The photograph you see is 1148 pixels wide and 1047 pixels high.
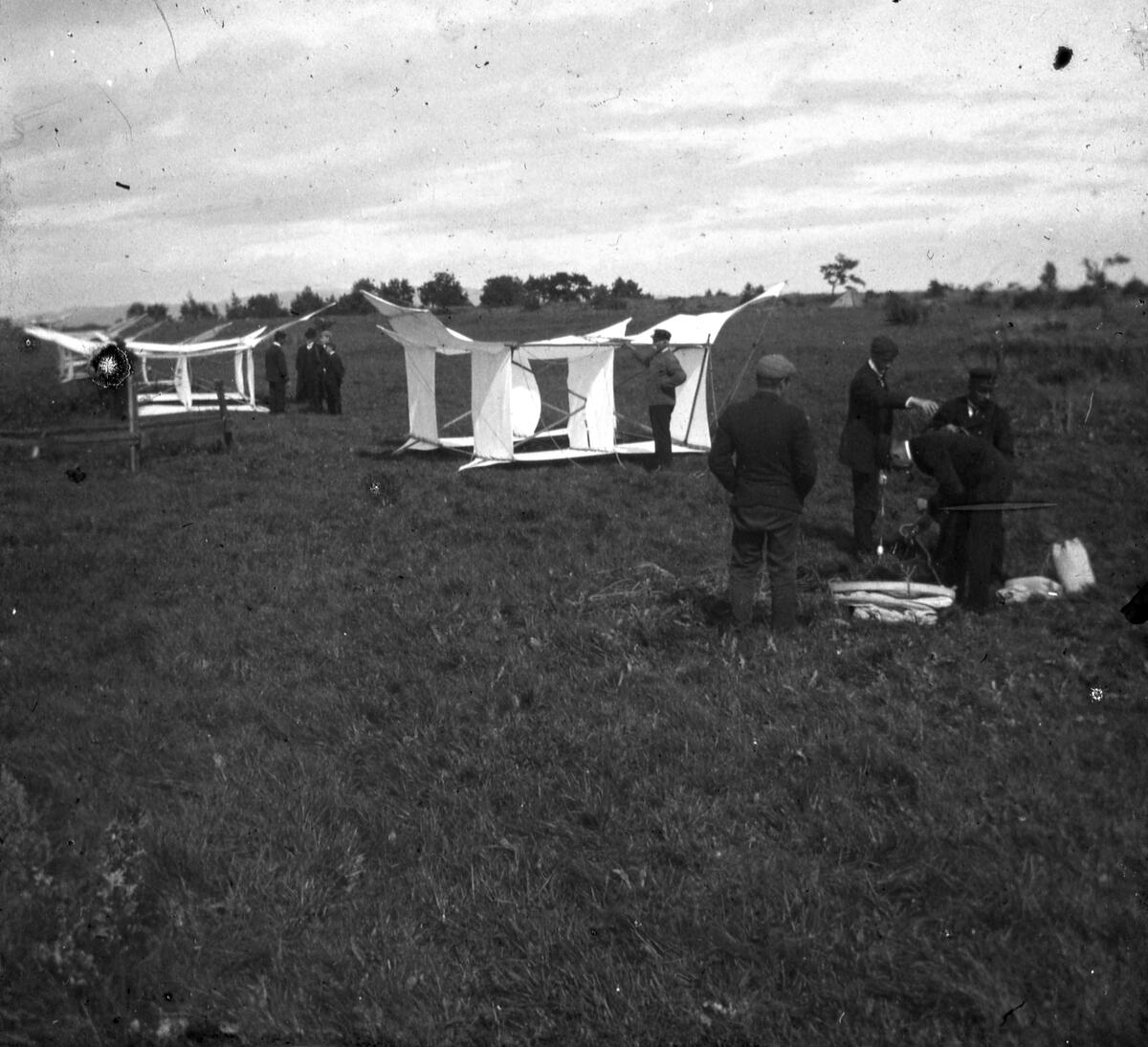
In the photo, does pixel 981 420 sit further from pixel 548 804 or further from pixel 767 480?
pixel 548 804

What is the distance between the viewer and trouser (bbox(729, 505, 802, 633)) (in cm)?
700

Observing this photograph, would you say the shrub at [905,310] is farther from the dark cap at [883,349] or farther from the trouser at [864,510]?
the dark cap at [883,349]

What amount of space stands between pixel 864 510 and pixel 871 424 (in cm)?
78

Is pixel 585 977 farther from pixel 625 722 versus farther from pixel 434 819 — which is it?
pixel 625 722

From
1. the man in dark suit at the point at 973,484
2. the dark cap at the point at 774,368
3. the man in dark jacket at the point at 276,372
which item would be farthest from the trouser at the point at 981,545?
the man in dark jacket at the point at 276,372

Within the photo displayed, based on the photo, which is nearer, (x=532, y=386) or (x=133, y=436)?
(x=133, y=436)

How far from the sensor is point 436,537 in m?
10.4

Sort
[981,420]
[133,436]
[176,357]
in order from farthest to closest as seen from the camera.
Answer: [176,357], [133,436], [981,420]

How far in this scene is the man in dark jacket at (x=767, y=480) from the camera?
22.9ft

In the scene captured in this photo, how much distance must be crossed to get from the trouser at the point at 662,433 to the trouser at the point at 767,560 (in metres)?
7.68

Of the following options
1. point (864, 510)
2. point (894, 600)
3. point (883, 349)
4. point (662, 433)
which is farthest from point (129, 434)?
point (894, 600)

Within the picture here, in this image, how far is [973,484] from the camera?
7.94m

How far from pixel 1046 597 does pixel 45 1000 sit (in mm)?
6862

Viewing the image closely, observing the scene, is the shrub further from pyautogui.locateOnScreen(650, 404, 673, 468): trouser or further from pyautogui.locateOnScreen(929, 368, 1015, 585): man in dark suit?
pyautogui.locateOnScreen(929, 368, 1015, 585): man in dark suit
